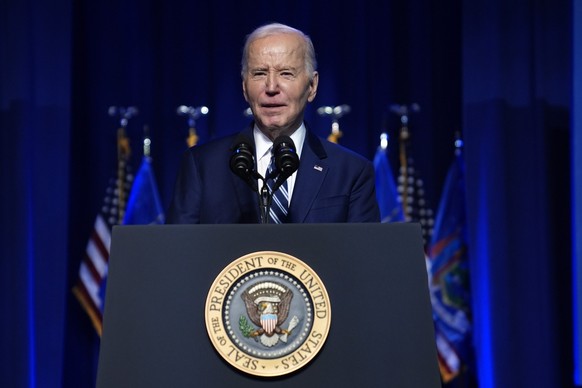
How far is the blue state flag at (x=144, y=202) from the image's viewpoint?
480cm

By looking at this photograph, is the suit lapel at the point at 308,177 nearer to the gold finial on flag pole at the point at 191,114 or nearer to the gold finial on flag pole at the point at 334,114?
the gold finial on flag pole at the point at 334,114

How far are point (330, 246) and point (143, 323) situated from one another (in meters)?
0.37

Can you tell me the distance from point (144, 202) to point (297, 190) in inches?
114

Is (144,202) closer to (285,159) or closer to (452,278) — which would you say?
(452,278)

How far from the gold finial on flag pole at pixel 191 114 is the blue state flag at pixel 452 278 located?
1528 mm

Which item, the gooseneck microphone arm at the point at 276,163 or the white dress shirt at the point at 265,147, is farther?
the white dress shirt at the point at 265,147

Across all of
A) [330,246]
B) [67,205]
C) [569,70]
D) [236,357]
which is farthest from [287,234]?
[569,70]

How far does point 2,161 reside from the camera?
4.69m

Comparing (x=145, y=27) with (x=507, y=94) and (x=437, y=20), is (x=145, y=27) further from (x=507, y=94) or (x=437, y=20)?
(x=507, y=94)

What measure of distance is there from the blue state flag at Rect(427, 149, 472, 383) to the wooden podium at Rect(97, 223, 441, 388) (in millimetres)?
3332

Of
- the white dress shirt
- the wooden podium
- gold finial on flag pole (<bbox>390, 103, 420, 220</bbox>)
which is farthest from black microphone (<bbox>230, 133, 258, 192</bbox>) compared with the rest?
gold finial on flag pole (<bbox>390, 103, 420, 220</bbox>)

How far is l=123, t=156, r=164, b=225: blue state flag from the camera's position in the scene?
15.7ft

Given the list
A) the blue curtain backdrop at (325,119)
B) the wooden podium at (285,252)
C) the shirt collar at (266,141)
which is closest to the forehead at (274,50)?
the shirt collar at (266,141)

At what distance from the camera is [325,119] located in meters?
4.98
